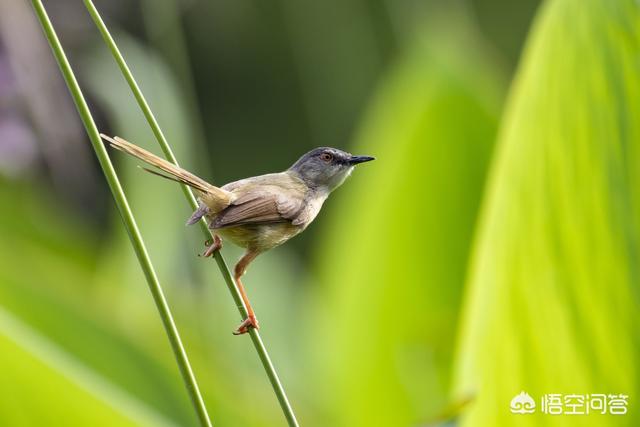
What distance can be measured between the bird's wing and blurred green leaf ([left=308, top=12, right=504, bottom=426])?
1.40 metres

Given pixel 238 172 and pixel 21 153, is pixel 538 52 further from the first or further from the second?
pixel 238 172

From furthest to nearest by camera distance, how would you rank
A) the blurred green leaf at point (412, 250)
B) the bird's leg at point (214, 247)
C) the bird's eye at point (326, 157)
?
the blurred green leaf at point (412, 250)
the bird's eye at point (326, 157)
the bird's leg at point (214, 247)

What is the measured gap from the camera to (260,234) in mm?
1525

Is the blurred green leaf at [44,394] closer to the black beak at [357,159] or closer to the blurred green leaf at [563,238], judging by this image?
the black beak at [357,159]

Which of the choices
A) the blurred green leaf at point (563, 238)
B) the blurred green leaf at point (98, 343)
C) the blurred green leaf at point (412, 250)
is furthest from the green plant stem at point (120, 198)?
the blurred green leaf at point (412, 250)

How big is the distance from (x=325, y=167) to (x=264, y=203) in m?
0.14

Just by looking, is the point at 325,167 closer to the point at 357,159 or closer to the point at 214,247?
the point at 357,159

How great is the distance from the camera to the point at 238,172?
21.6 ft

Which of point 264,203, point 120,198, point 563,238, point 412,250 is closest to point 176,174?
point 120,198

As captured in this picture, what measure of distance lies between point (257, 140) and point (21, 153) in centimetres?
333

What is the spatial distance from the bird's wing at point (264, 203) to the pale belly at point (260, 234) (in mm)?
15

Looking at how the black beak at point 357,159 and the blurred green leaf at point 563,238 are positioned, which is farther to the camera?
the blurred green leaf at point 563,238

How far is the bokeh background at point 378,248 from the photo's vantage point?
1.71 metres

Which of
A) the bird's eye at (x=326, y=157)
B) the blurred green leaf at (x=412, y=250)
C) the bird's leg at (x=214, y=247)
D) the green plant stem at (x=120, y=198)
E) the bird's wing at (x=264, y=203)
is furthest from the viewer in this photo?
the blurred green leaf at (x=412, y=250)
